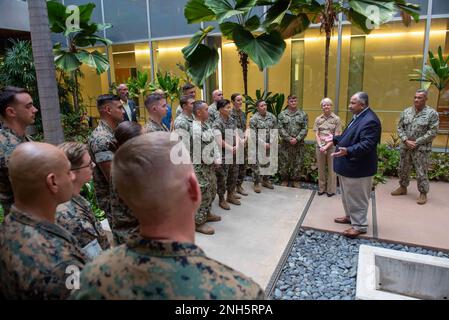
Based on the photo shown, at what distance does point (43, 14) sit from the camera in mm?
3836

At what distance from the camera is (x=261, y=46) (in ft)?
16.5

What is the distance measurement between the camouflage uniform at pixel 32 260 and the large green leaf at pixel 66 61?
6892 millimetres

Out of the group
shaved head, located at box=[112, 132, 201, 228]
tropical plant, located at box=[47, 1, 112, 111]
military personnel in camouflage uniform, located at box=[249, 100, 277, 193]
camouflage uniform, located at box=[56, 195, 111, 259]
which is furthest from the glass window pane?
shaved head, located at box=[112, 132, 201, 228]

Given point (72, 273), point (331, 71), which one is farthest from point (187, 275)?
point (331, 71)

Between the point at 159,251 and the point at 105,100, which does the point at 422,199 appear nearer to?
the point at 105,100

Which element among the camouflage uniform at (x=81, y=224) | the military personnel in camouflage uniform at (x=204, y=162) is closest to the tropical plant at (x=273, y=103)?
the military personnel in camouflage uniform at (x=204, y=162)

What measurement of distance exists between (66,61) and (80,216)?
6.67 meters

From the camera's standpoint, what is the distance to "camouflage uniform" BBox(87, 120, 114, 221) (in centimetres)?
258

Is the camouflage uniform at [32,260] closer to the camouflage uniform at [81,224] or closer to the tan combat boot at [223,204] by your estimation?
the camouflage uniform at [81,224]

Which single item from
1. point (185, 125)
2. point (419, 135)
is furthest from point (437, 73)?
point (185, 125)

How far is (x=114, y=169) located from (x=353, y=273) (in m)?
3.07

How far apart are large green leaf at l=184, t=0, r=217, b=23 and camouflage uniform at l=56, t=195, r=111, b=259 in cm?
421

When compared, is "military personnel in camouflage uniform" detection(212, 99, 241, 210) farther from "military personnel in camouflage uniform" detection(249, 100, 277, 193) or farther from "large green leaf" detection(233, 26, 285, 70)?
"large green leaf" detection(233, 26, 285, 70)

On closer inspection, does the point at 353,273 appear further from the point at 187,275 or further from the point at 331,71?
the point at 331,71
